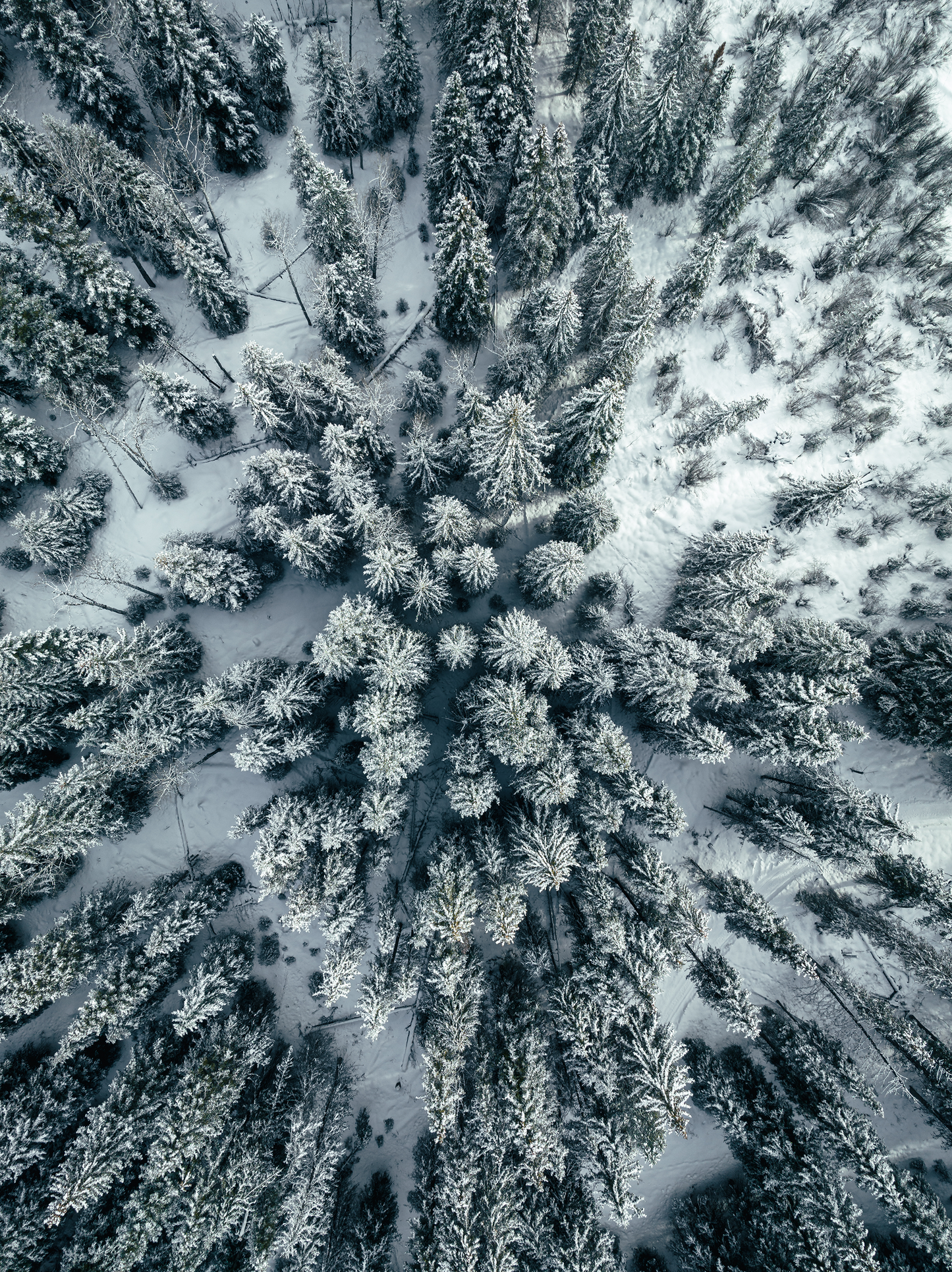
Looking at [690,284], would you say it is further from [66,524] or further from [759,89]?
[66,524]

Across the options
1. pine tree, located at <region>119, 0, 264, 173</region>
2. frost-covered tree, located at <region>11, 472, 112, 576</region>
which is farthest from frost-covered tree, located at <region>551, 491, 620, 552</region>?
pine tree, located at <region>119, 0, 264, 173</region>

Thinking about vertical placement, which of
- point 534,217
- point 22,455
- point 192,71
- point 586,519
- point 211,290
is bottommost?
point 586,519

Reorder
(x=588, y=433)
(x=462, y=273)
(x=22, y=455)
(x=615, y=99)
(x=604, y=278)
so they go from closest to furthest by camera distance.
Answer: (x=588, y=433), (x=615, y=99), (x=604, y=278), (x=462, y=273), (x=22, y=455)

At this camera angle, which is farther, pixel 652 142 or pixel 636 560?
pixel 636 560

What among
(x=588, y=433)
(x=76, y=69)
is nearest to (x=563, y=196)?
(x=588, y=433)

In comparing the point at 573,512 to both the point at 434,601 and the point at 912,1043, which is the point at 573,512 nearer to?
the point at 434,601

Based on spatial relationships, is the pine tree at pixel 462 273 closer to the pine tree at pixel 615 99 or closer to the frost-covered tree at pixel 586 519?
the pine tree at pixel 615 99
